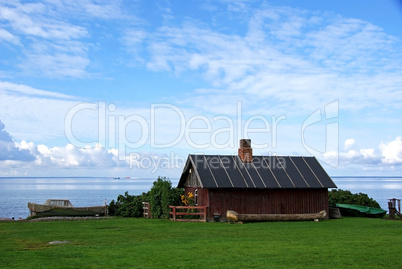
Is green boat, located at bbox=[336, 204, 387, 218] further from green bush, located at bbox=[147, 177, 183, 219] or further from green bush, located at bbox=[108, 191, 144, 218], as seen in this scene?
green bush, located at bbox=[108, 191, 144, 218]

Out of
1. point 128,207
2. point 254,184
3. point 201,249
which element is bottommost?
point 128,207

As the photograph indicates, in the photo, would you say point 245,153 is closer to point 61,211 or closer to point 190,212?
point 190,212

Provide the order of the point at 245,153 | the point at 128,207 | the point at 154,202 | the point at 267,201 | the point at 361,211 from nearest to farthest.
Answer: the point at 267,201
the point at 154,202
the point at 245,153
the point at 361,211
the point at 128,207

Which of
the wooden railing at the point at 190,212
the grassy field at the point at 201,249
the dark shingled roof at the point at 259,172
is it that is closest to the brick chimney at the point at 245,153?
the dark shingled roof at the point at 259,172

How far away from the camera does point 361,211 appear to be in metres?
36.1

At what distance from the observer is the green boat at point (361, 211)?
3584 cm

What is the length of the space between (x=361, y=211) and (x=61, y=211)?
944 inches

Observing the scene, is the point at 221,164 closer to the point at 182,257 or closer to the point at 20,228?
the point at 20,228

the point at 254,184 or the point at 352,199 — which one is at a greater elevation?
the point at 254,184

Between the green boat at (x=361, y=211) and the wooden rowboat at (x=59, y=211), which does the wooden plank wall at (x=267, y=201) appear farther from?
the wooden rowboat at (x=59, y=211)

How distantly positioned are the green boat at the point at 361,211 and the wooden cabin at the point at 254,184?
3298 mm

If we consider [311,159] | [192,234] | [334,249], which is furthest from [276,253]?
[311,159]

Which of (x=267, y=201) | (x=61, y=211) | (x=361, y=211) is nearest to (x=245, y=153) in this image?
(x=267, y=201)

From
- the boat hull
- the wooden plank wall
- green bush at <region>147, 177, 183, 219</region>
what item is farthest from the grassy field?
the boat hull
